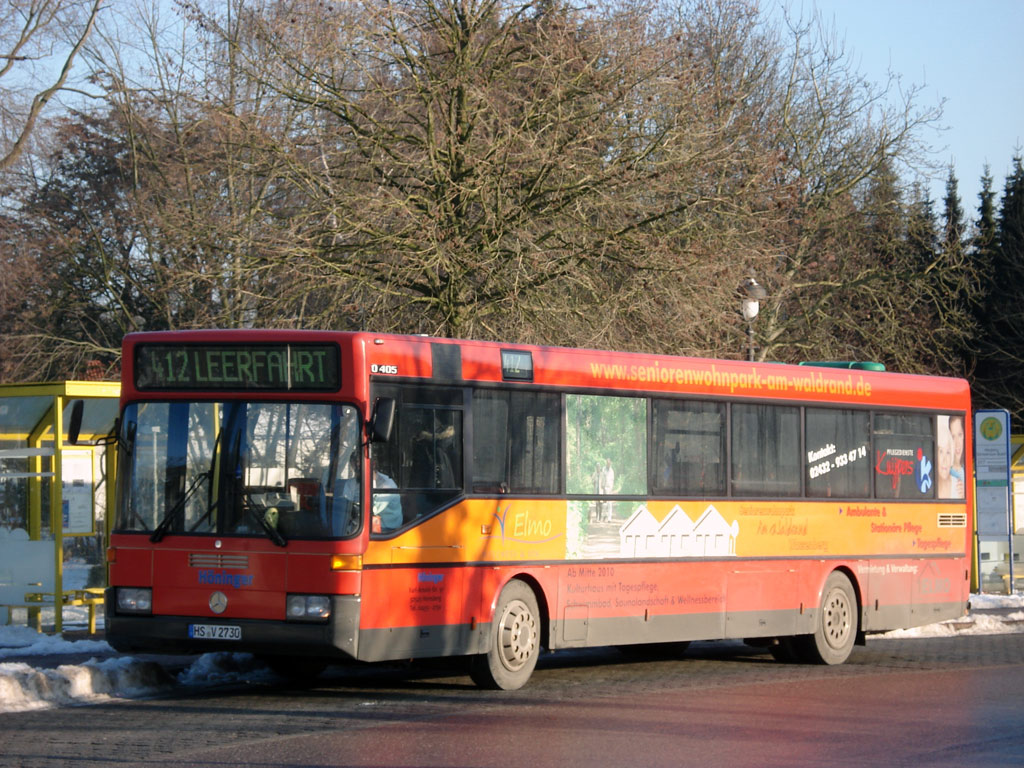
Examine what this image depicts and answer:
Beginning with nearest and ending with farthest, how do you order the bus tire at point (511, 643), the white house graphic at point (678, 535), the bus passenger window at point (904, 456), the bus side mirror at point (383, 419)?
the bus side mirror at point (383, 419), the bus tire at point (511, 643), the white house graphic at point (678, 535), the bus passenger window at point (904, 456)

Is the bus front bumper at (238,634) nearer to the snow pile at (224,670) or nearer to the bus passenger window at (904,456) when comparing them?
the snow pile at (224,670)

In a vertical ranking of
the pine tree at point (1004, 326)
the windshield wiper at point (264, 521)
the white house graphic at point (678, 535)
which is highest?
the pine tree at point (1004, 326)

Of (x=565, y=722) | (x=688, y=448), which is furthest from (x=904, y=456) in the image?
(x=565, y=722)

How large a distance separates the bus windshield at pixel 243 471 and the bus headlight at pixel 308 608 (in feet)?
1.47

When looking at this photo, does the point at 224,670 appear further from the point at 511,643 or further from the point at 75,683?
the point at 511,643

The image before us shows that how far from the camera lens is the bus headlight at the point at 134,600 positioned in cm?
1166

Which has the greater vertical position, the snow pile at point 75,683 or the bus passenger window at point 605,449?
the bus passenger window at point 605,449

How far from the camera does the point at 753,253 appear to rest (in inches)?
931

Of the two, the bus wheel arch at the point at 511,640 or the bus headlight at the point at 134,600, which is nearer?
the bus headlight at the point at 134,600

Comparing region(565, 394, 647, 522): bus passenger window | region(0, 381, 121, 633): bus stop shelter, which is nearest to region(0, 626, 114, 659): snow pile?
region(0, 381, 121, 633): bus stop shelter

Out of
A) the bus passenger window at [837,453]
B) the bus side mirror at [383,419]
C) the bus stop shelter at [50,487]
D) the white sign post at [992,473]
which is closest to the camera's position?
the bus side mirror at [383,419]

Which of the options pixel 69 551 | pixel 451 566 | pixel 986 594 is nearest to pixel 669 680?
pixel 451 566

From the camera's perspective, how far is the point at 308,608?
36.7 feet

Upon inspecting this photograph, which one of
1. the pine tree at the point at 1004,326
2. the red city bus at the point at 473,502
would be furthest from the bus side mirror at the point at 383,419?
the pine tree at the point at 1004,326
